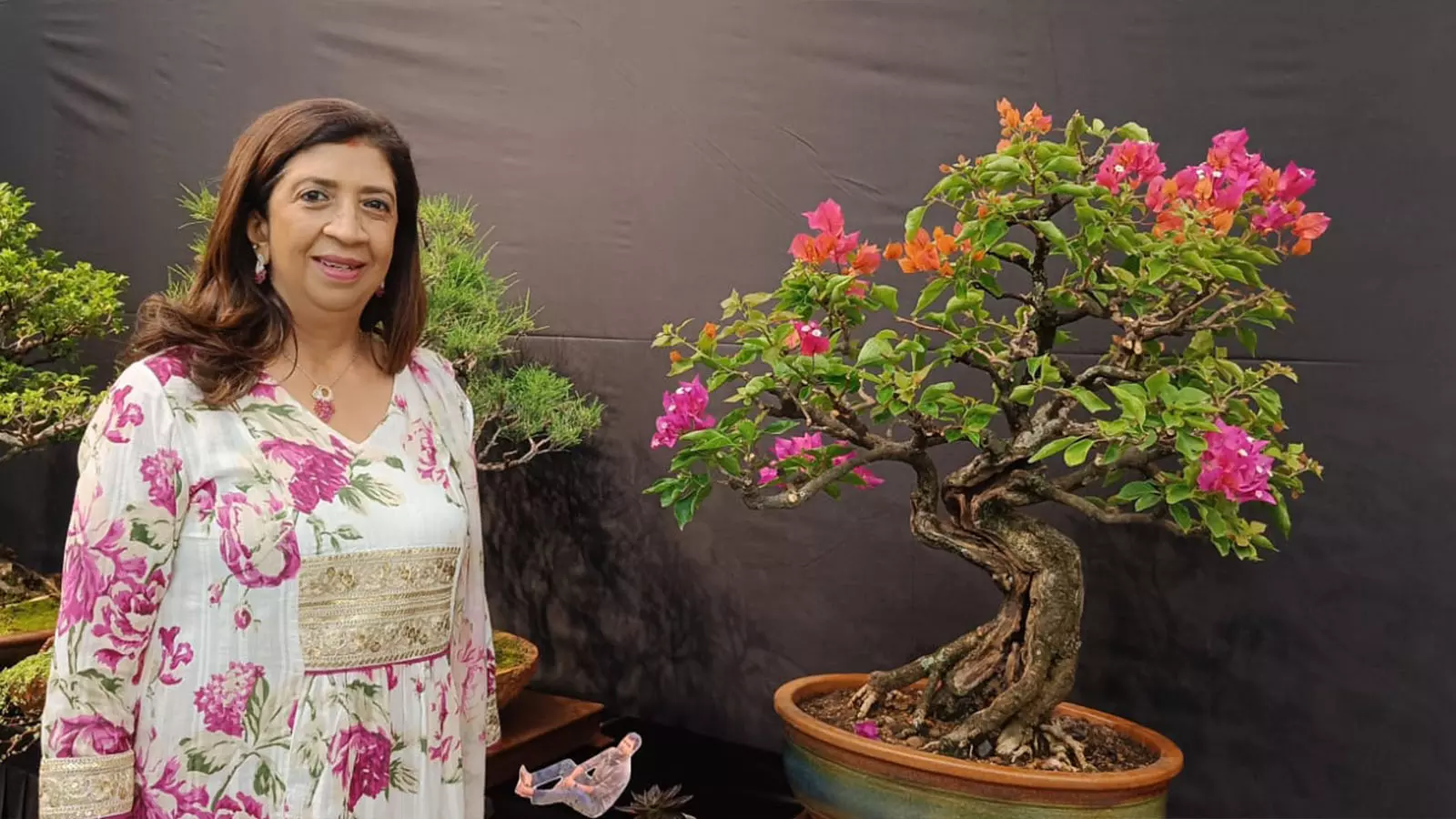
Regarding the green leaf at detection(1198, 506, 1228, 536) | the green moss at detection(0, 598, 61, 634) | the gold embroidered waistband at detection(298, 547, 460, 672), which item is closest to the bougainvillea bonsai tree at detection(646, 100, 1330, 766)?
the green leaf at detection(1198, 506, 1228, 536)

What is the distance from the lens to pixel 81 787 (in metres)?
0.94

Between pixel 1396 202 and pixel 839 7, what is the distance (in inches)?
35.0

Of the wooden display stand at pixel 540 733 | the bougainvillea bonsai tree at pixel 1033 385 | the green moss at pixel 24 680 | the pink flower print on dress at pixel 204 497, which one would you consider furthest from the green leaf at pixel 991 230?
the green moss at pixel 24 680

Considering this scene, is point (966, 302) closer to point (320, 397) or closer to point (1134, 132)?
point (1134, 132)

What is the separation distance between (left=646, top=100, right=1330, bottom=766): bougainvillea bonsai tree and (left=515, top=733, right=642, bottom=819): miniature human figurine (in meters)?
0.35

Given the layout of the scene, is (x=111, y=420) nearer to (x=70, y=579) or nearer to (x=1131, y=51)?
(x=70, y=579)

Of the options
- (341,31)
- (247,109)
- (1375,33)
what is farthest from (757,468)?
(247,109)

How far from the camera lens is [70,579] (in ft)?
3.13

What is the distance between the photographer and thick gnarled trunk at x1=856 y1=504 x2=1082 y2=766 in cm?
132

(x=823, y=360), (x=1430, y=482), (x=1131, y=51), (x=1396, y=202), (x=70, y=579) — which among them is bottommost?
(x=70, y=579)

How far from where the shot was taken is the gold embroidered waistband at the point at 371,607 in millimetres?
1016

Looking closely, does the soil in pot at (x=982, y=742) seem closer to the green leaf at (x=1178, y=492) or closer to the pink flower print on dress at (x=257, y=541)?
the green leaf at (x=1178, y=492)

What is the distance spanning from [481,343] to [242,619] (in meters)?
0.90

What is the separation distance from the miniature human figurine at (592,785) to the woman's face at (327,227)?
0.76m
